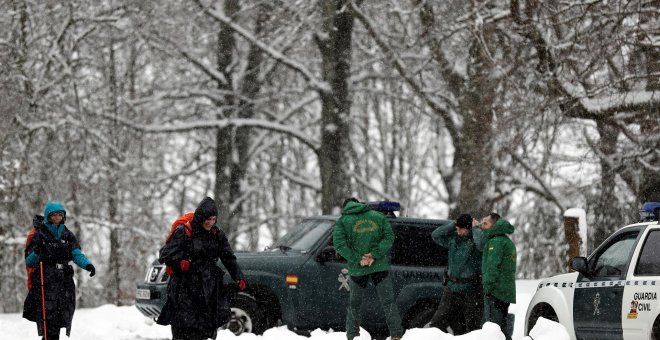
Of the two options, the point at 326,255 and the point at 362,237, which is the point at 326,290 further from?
the point at 362,237

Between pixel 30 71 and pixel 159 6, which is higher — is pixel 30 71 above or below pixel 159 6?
below

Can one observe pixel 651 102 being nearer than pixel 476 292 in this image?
No

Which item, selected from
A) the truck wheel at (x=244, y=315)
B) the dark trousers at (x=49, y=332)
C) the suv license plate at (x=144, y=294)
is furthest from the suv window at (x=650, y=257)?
the suv license plate at (x=144, y=294)

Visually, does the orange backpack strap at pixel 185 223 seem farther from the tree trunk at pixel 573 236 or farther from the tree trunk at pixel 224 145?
the tree trunk at pixel 224 145

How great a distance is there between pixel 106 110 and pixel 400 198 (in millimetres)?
19421

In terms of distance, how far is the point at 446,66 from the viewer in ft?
87.4

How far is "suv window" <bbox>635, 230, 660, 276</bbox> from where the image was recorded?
10102mm

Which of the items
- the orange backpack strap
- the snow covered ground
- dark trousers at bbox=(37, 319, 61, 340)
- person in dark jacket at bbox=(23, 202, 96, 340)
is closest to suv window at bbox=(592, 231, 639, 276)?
the snow covered ground

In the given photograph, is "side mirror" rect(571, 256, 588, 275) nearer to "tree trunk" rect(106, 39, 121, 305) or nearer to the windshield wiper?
the windshield wiper

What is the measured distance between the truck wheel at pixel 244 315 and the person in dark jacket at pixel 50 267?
241cm

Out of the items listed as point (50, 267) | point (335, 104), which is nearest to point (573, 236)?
point (50, 267)

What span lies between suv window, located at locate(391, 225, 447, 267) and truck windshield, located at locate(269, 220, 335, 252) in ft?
2.75

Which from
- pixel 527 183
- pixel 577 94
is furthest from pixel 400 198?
pixel 577 94

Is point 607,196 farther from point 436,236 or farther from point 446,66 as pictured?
point 436,236
